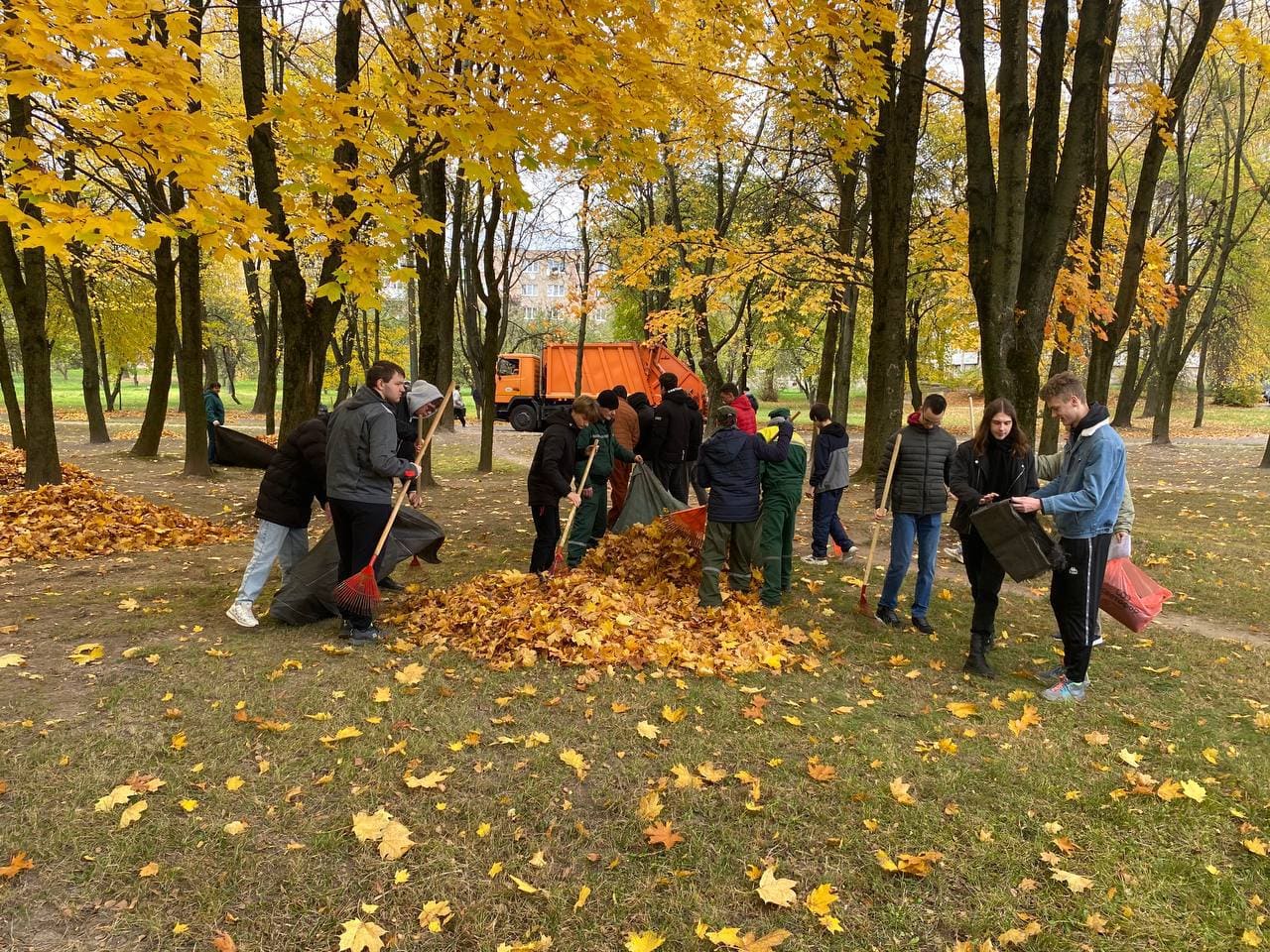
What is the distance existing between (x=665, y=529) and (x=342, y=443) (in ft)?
9.92

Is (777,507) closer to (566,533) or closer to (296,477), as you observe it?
(566,533)

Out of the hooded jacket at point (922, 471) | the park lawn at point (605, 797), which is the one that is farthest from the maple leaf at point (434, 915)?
the hooded jacket at point (922, 471)

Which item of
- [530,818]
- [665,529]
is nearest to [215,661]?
[530,818]

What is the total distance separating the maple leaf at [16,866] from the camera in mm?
2561

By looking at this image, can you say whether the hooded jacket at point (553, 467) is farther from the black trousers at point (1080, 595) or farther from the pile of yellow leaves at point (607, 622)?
the black trousers at point (1080, 595)

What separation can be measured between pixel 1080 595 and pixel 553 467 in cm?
389

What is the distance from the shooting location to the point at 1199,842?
298cm

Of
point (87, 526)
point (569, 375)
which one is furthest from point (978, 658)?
point (569, 375)

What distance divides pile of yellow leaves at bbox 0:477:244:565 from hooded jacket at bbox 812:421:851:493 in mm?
6811

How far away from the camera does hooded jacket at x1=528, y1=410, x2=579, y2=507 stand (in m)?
5.97

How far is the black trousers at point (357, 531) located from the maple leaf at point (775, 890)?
128 inches

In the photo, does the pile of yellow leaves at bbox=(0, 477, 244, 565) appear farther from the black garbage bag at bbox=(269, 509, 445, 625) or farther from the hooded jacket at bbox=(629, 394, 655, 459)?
the hooded jacket at bbox=(629, 394, 655, 459)

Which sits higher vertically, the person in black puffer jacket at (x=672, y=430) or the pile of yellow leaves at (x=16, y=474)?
the person in black puffer jacket at (x=672, y=430)

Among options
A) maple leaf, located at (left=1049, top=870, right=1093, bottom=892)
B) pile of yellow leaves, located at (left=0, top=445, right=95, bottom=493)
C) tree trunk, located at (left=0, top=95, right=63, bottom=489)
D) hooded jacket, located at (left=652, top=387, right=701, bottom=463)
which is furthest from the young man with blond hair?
pile of yellow leaves, located at (left=0, top=445, right=95, bottom=493)
